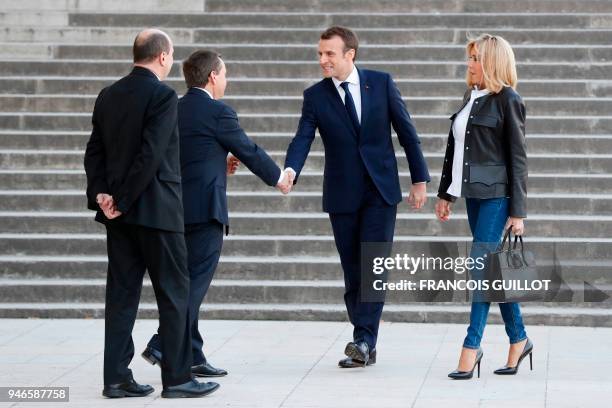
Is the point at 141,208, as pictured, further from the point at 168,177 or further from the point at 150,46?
the point at 150,46

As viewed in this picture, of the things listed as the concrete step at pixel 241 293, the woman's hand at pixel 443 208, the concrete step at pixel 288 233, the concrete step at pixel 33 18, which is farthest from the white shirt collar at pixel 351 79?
the concrete step at pixel 33 18

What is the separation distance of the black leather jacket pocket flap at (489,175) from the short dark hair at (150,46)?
1.74 metres

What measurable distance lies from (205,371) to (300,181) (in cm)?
375

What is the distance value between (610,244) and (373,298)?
2.83 metres

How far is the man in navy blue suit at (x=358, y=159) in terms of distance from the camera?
7.80 metres

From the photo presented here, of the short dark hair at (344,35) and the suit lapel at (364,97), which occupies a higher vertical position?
the short dark hair at (344,35)

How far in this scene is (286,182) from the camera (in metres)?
7.54

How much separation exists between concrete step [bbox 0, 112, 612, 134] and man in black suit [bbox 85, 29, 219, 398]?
4924 millimetres

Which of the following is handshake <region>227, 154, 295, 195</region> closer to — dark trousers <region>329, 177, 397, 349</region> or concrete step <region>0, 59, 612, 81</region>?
dark trousers <region>329, 177, 397, 349</region>

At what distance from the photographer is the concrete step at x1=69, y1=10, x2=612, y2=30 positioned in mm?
13172

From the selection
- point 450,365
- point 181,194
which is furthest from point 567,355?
point 181,194

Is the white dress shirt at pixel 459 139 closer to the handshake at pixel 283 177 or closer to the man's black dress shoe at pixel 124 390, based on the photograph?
the handshake at pixel 283 177

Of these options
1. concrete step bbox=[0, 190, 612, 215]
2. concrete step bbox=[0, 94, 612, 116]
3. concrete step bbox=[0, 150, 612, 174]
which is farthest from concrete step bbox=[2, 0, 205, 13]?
concrete step bbox=[0, 190, 612, 215]

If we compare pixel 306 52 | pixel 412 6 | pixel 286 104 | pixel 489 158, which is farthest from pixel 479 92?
pixel 412 6
